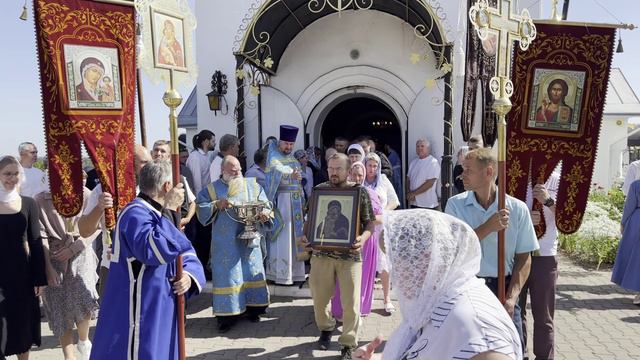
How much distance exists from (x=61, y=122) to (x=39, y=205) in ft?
3.81

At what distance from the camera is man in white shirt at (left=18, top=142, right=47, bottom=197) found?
6496 millimetres

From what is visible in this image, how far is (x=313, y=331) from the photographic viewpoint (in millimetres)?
5402

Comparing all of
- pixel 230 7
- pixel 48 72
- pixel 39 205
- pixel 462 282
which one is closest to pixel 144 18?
pixel 48 72

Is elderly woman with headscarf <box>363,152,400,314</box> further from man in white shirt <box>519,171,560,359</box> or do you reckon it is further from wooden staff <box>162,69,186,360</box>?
wooden staff <box>162,69,186,360</box>

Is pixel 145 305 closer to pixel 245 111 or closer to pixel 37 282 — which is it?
pixel 37 282

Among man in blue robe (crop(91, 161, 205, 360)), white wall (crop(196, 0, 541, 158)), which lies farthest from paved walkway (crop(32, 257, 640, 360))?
white wall (crop(196, 0, 541, 158))

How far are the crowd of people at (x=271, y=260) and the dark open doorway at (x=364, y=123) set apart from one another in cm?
705

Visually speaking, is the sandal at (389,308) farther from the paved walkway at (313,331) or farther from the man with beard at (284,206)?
the man with beard at (284,206)

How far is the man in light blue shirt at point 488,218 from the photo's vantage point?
3242 mm

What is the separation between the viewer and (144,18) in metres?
3.18

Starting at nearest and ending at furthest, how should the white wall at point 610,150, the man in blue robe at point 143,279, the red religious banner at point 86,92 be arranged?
the man in blue robe at point 143,279
the red religious banner at point 86,92
the white wall at point 610,150

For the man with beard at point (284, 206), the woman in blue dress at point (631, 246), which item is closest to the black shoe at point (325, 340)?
the man with beard at point (284, 206)

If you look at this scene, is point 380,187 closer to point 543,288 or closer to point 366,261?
point 366,261

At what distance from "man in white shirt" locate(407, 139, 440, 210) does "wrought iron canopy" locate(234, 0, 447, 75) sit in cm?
145
